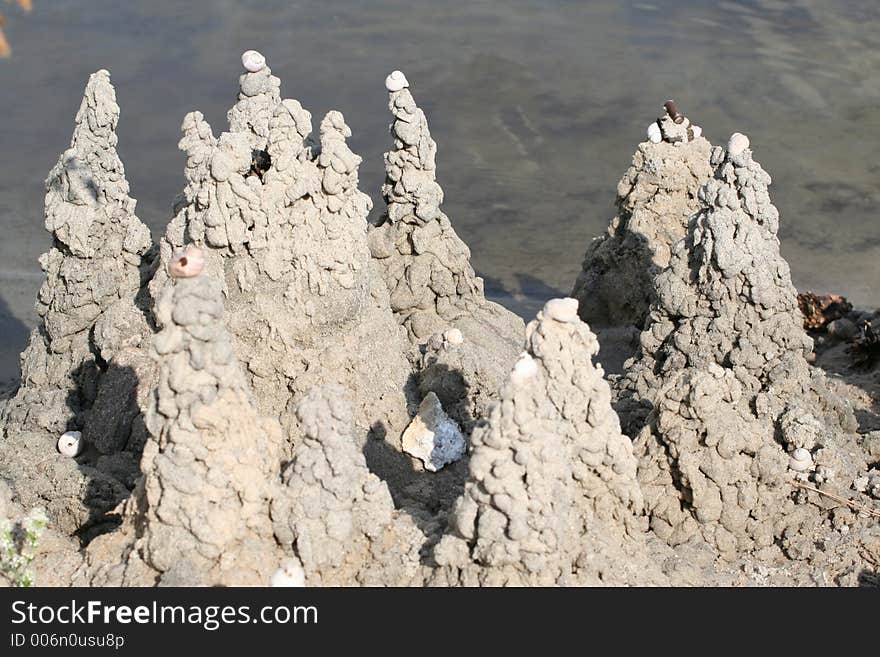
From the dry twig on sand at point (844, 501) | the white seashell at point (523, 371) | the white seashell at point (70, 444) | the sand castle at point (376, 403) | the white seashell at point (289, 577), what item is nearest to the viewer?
the white seashell at point (289, 577)

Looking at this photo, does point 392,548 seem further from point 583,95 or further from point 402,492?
point 583,95

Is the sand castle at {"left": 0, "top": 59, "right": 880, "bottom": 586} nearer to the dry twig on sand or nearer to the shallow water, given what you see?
the dry twig on sand

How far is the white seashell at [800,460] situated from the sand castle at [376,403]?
21 millimetres

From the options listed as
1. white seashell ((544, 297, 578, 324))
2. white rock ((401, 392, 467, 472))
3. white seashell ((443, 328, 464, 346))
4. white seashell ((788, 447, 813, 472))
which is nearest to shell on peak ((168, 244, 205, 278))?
white seashell ((544, 297, 578, 324))

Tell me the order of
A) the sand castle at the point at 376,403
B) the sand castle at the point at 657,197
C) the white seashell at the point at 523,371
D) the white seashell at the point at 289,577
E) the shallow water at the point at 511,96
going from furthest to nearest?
the shallow water at the point at 511,96, the sand castle at the point at 657,197, the sand castle at the point at 376,403, the white seashell at the point at 523,371, the white seashell at the point at 289,577

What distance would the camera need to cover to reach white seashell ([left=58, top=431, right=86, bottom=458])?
835cm

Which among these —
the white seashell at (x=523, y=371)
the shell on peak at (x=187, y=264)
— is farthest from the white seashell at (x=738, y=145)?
the shell on peak at (x=187, y=264)

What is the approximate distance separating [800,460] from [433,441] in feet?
7.83

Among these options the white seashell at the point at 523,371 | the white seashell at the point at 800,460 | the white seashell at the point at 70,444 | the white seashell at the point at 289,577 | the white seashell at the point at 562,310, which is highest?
the white seashell at the point at 562,310

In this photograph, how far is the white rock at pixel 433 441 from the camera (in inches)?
318

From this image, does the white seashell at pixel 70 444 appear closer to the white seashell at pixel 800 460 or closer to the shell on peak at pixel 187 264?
the shell on peak at pixel 187 264

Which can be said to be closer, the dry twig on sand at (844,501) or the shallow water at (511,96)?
the dry twig on sand at (844,501)

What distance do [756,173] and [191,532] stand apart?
4.77 metres

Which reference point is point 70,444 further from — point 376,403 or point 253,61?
point 253,61
